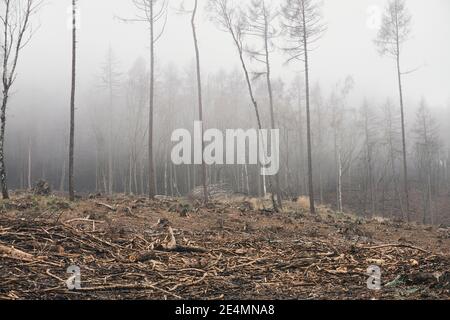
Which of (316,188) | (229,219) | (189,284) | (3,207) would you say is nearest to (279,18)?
(229,219)

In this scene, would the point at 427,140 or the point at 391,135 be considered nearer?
the point at 391,135

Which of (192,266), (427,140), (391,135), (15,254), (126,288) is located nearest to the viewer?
(126,288)

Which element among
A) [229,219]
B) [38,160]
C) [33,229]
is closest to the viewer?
[33,229]

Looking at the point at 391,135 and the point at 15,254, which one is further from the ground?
the point at 391,135

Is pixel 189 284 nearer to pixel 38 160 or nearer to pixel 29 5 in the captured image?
pixel 29 5

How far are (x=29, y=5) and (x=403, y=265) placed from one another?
697 inches

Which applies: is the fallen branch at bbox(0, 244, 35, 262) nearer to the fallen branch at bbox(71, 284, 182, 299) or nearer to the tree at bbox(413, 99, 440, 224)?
the fallen branch at bbox(71, 284, 182, 299)

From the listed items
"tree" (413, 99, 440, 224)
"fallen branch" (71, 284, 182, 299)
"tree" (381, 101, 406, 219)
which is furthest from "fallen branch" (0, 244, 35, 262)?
"tree" (413, 99, 440, 224)

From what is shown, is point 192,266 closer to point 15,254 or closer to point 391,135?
point 15,254

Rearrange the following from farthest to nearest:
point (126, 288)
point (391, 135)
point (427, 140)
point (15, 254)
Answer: point (427, 140) < point (391, 135) < point (15, 254) < point (126, 288)

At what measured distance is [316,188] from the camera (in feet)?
180

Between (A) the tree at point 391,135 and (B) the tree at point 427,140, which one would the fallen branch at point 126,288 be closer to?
(A) the tree at point 391,135

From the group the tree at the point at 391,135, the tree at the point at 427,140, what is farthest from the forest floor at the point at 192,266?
the tree at the point at 427,140

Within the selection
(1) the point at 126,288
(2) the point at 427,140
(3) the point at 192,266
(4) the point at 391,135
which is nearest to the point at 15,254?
(1) the point at 126,288
